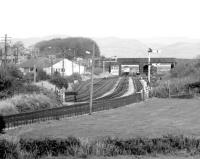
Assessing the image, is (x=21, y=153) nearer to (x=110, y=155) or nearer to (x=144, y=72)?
(x=110, y=155)

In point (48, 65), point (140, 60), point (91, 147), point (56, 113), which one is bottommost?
point (56, 113)

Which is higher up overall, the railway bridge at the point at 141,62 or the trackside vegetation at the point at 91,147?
the railway bridge at the point at 141,62

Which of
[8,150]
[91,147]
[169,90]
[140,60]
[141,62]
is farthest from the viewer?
[141,62]

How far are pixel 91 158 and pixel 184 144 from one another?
4419 millimetres

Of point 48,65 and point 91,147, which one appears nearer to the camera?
point 91,147

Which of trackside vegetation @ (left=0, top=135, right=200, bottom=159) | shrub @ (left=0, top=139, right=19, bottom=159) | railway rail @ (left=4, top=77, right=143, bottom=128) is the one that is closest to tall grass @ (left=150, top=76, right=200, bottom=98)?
railway rail @ (left=4, top=77, right=143, bottom=128)

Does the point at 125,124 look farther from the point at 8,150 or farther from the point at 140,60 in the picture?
the point at 140,60

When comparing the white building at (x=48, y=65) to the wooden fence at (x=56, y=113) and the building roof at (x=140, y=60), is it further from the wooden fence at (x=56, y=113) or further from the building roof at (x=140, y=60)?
the wooden fence at (x=56, y=113)

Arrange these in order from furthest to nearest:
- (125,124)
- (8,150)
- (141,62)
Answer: (141,62) < (125,124) < (8,150)

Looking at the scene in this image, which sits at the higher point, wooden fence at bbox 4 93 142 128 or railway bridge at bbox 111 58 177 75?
railway bridge at bbox 111 58 177 75

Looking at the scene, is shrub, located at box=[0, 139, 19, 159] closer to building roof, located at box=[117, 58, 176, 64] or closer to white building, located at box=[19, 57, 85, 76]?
white building, located at box=[19, 57, 85, 76]

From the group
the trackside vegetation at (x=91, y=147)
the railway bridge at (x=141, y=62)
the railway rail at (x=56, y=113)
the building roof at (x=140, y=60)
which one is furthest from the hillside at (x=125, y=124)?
the building roof at (x=140, y=60)

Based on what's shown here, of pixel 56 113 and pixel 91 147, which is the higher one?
pixel 91 147

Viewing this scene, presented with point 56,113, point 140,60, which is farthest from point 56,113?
point 140,60
